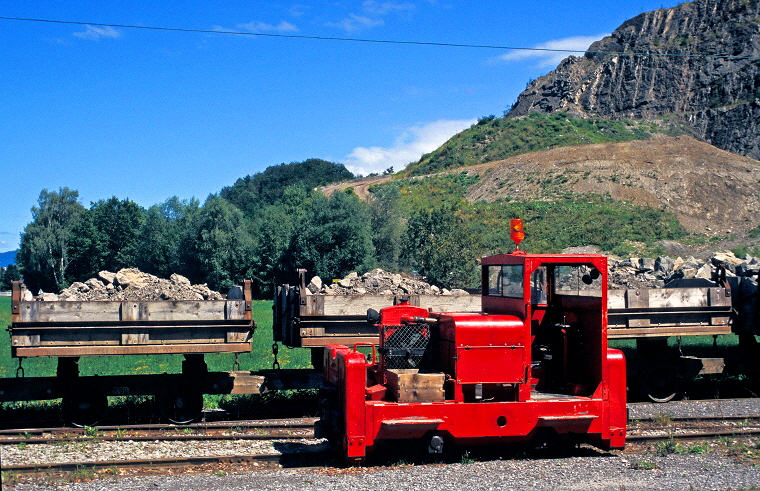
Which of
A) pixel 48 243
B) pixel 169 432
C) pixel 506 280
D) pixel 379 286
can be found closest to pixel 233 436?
pixel 169 432

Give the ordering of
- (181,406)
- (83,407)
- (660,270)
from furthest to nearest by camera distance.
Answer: (660,270), (181,406), (83,407)

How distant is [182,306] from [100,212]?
6894 cm

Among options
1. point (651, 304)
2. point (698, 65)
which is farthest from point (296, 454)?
point (698, 65)

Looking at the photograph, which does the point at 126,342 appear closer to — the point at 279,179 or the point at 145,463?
the point at 145,463

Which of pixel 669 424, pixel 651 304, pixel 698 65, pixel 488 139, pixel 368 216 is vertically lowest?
pixel 669 424

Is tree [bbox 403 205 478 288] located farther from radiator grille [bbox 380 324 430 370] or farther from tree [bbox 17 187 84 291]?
tree [bbox 17 187 84 291]

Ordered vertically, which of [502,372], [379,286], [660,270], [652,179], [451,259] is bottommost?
[502,372]

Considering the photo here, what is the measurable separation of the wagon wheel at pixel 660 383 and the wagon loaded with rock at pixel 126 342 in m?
7.67

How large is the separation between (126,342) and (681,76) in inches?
3828

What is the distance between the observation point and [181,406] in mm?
11625

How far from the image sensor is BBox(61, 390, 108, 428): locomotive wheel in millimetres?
11430

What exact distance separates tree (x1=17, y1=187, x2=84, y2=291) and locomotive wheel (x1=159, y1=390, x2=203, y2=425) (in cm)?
6408

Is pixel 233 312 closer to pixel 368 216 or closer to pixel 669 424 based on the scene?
pixel 669 424

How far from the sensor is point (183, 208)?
7744cm
